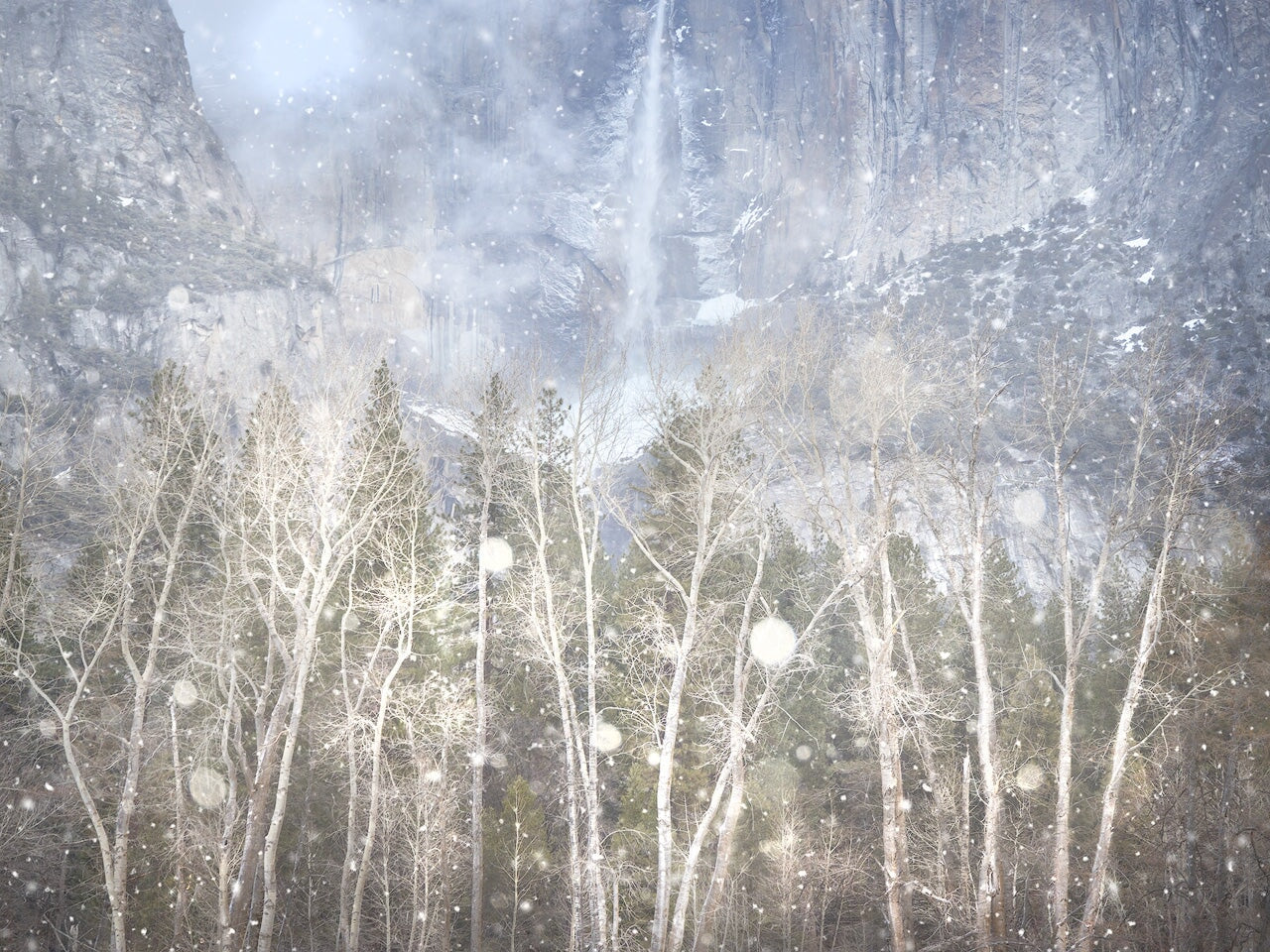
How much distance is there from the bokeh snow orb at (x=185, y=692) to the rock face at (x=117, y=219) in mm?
61624

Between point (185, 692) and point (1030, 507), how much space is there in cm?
6219

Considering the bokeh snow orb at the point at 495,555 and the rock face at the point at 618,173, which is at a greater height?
the rock face at the point at 618,173

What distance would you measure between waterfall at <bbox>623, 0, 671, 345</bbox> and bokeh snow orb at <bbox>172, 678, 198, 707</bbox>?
95.9 m

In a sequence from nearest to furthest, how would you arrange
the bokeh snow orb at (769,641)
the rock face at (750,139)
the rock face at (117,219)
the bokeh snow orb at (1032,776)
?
1. the bokeh snow orb at (769,641)
2. the bokeh snow orb at (1032,776)
3. the rock face at (117,219)
4. the rock face at (750,139)

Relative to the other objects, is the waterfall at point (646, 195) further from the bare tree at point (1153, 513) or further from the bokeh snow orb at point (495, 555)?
the bare tree at point (1153, 513)

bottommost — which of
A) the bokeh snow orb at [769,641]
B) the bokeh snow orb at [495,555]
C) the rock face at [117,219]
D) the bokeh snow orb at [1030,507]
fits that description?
the bokeh snow orb at [769,641]

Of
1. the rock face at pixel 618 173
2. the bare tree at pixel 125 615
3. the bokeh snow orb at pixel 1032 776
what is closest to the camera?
the bare tree at pixel 125 615

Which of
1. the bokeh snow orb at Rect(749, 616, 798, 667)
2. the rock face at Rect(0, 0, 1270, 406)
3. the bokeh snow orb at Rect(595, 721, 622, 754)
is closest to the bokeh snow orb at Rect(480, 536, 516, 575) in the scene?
the bokeh snow orb at Rect(595, 721, 622, 754)

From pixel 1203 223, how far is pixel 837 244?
129 ft

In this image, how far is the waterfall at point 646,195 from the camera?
4537 inches

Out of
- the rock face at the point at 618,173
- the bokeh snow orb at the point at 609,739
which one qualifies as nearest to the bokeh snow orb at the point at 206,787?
the bokeh snow orb at the point at 609,739

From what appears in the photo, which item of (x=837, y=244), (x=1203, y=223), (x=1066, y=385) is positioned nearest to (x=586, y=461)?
(x=1066, y=385)

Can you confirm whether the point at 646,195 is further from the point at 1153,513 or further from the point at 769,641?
the point at 1153,513

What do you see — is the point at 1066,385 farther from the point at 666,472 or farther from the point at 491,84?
the point at 491,84
